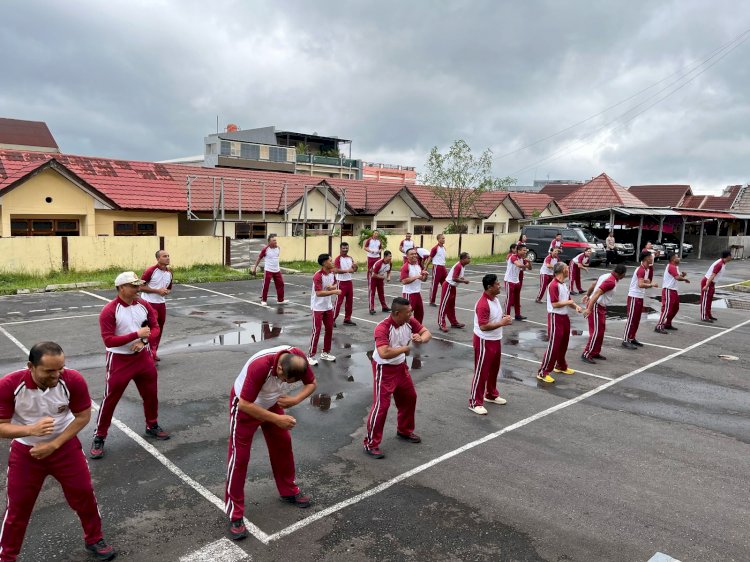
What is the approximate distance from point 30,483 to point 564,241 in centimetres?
2856

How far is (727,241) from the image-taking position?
Result: 38469 mm

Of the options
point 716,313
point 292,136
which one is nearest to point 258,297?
point 716,313

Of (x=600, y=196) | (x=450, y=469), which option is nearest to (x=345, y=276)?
(x=450, y=469)

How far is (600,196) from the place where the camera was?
4103cm

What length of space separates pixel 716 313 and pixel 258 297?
13.5m

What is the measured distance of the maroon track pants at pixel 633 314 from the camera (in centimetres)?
1138

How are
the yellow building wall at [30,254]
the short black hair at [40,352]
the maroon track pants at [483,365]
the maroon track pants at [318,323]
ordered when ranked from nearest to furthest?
the short black hair at [40,352] → the maroon track pants at [483,365] → the maroon track pants at [318,323] → the yellow building wall at [30,254]

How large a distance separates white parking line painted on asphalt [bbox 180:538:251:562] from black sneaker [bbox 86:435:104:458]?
2.19 m

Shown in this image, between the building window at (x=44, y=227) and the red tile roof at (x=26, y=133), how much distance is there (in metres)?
33.2

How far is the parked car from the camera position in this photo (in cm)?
2888

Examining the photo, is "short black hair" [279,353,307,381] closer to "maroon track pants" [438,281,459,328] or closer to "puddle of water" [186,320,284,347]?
"puddle of water" [186,320,284,347]

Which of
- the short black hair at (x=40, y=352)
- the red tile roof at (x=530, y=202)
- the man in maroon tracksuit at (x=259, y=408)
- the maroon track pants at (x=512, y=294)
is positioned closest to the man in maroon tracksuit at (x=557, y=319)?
the maroon track pants at (x=512, y=294)

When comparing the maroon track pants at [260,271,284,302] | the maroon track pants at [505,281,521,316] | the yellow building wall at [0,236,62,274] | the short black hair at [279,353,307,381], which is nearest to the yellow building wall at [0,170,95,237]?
the yellow building wall at [0,236,62,274]

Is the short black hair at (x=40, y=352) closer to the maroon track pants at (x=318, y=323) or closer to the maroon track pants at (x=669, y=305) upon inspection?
the maroon track pants at (x=318, y=323)
